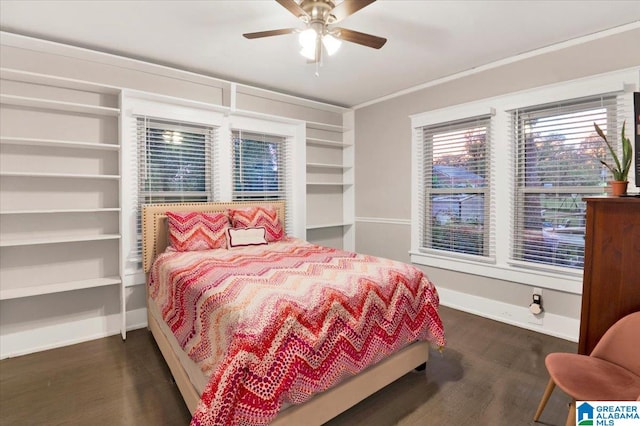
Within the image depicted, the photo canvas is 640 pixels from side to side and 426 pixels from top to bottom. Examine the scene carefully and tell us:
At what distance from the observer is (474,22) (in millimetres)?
2449

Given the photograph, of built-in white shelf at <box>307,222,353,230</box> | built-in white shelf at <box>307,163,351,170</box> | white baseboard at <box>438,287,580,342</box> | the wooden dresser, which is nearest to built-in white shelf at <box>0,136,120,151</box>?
built-in white shelf at <box>307,163,351,170</box>

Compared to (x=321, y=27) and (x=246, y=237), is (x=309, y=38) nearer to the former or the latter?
(x=321, y=27)

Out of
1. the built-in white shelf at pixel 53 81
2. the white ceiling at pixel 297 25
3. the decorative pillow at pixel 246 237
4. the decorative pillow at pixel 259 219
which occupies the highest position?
the white ceiling at pixel 297 25

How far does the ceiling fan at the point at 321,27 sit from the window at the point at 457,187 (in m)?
1.77

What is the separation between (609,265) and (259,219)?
2652mm

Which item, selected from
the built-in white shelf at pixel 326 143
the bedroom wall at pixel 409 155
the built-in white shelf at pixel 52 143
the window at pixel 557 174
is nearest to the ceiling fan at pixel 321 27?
the built-in white shelf at pixel 52 143

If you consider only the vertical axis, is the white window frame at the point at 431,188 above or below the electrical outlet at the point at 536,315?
above

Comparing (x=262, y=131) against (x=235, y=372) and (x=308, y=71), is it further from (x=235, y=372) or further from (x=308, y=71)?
(x=235, y=372)

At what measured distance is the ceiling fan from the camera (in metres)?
1.88

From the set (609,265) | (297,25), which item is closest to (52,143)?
(297,25)

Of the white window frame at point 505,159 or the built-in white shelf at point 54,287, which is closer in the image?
the built-in white shelf at point 54,287

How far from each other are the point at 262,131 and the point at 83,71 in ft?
5.63

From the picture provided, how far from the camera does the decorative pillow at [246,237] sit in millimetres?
3021

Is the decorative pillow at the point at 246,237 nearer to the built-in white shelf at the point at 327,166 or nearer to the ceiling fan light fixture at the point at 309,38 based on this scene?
the built-in white shelf at the point at 327,166
